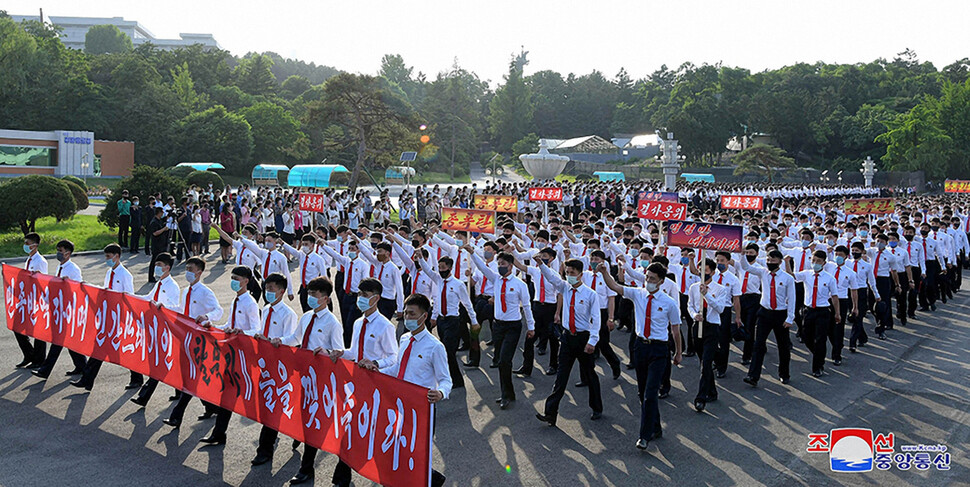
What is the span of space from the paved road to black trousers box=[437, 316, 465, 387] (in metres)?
0.24

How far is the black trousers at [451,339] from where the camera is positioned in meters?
9.77

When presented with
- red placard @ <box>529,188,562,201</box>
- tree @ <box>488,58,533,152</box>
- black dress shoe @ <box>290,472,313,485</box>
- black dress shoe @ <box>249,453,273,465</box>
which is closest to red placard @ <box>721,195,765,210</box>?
red placard @ <box>529,188,562,201</box>

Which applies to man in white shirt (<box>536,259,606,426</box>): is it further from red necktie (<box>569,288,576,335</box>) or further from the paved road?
the paved road

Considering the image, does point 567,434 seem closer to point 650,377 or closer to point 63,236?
point 650,377

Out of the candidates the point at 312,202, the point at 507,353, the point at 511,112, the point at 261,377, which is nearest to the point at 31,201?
the point at 312,202

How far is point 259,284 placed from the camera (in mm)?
13555

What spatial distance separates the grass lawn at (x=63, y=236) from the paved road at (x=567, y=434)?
40.7ft

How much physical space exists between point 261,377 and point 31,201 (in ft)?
64.9

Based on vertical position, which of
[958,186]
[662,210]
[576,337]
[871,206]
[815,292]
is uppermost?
[958,186]

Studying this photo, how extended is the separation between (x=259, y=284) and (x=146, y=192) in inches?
515

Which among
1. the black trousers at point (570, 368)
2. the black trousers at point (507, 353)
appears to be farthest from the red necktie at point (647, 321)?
the black trousers at point (507, 353)

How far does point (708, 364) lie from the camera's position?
30.5 ft

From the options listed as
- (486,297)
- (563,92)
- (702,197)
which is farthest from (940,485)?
(563,92)

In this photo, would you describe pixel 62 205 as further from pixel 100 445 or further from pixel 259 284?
pixel 100 445
